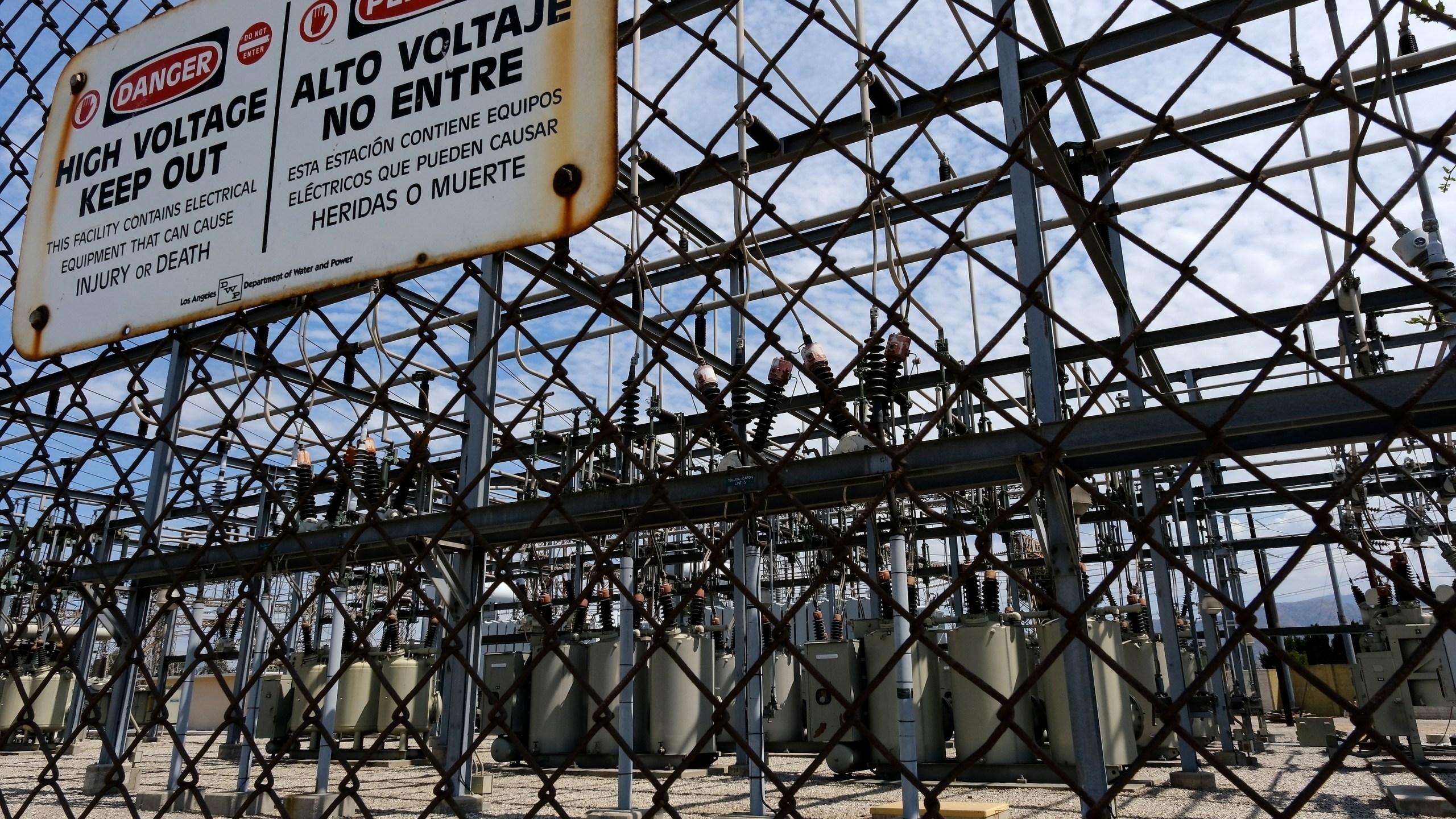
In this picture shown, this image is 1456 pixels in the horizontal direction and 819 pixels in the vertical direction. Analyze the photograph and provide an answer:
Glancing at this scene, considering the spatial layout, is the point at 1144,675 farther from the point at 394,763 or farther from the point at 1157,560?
the point at 394,763

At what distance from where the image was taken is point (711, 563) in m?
1.90

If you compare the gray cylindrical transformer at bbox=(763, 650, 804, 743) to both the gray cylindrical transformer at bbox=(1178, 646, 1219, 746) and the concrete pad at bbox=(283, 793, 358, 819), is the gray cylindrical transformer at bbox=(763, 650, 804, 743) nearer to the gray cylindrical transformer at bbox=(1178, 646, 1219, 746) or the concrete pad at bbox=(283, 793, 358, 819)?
the gray cylindrical transformer at bbox=(1178, 646, 1219, 746)

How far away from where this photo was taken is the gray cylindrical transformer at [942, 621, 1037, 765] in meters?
7.77

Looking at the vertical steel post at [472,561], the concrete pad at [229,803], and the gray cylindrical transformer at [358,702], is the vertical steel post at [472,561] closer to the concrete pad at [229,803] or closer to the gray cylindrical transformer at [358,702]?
the concrete pad at [229,803]

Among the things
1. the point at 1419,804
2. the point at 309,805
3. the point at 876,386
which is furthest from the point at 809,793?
the point at 876,386

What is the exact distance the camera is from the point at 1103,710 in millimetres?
7441

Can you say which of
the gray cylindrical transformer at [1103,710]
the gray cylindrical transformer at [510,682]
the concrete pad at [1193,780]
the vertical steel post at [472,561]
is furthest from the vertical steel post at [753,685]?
the gray cylindrical transformer at [510,682]

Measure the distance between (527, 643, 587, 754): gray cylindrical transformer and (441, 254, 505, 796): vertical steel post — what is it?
8.71 feet

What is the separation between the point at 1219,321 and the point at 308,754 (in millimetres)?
11509

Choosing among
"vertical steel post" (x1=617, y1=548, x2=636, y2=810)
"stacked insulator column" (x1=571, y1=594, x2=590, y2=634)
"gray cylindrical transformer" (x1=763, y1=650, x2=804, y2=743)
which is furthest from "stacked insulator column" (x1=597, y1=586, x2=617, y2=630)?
"vertical steel post" (x1=617, y1=548, x2=636, y2=810)

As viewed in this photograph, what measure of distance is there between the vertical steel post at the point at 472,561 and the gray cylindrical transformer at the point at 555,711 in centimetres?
266

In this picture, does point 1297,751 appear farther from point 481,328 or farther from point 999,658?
point 481,328

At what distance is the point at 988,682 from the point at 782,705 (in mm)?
2855

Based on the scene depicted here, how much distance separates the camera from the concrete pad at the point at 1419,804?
594 centimetres
